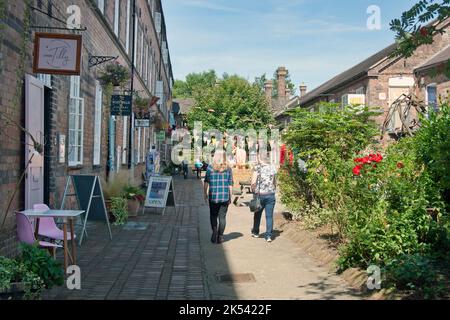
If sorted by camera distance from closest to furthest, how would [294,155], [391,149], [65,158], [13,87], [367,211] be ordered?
[367,211]
[13,87]
[391,149]
[65,158]
[294,155]

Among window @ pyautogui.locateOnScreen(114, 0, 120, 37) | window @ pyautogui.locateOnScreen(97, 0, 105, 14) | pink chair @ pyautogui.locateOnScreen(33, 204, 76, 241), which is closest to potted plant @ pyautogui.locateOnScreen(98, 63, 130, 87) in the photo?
window @ pyautogui.locateOnScreen(97, 0, 105, 14)

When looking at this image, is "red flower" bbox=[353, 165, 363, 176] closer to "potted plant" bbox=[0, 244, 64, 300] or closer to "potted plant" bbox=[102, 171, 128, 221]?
"potted plant" bbox=[0, 244, 64, 300]

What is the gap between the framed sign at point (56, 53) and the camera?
6.99 m

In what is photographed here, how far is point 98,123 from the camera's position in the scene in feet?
45.2

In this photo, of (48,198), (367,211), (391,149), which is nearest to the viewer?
(367,211)

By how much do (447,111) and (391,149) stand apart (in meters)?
0.94

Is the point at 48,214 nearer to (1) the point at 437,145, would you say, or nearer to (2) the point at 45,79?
(2) the point at 45,79

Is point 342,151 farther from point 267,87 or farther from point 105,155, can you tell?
point 267,87

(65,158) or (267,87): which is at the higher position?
(267,87)

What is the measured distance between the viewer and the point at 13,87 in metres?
6.96

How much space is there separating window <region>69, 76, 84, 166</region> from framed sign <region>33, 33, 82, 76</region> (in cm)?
378

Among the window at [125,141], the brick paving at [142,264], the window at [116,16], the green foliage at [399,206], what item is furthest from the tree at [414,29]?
the window at [125,141]

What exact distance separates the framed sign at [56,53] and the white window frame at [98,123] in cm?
632
